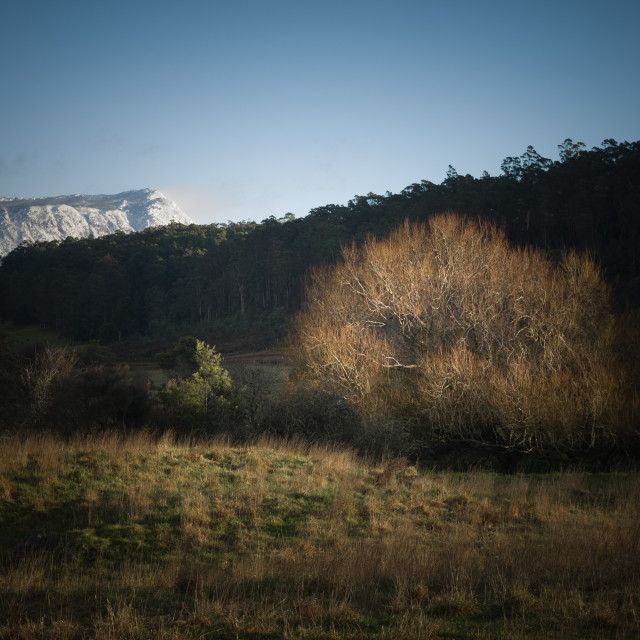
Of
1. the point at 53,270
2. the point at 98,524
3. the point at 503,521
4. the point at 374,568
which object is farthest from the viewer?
the point at 53,270

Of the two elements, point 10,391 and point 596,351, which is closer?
point 596,351

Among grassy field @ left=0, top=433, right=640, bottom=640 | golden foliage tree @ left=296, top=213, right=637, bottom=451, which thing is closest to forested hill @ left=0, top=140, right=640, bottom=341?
golden foliage tree @ left=296, top=213, right=637, bottom=451

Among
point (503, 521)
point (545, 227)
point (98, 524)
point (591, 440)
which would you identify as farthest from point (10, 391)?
point (545, 227)

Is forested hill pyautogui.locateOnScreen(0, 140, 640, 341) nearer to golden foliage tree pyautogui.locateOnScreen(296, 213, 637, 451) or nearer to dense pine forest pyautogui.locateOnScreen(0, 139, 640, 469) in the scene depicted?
dense pine forest pyautogui.locateOnScreen(0, 139, 640, 469)

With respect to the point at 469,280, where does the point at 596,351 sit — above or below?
below

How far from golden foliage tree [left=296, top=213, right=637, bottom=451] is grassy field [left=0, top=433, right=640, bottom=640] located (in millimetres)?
5071

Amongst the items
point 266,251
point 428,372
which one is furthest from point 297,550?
point 266,251

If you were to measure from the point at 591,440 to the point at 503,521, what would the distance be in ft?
38.2

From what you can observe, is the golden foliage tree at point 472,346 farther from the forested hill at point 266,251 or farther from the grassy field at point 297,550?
the forested hill at point 266,251

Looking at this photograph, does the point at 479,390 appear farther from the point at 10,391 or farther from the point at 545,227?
the point at 545,227

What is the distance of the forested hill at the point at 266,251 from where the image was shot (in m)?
53.5

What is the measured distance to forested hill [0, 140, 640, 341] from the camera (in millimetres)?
53469

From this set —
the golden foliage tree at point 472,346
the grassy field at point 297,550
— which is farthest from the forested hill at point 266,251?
the grassy field at point 297,550

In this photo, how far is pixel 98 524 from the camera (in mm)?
9562
